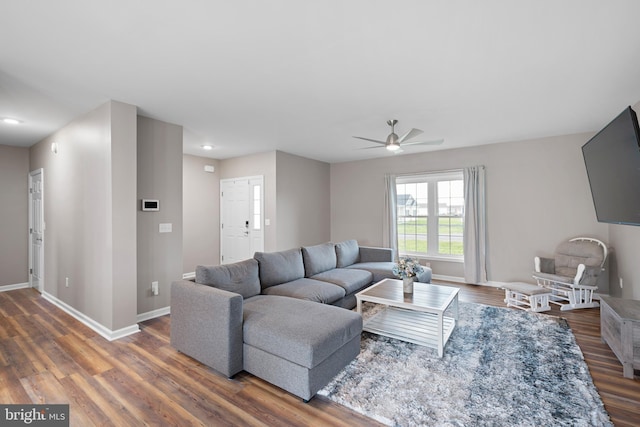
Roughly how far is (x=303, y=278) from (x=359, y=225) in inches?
123

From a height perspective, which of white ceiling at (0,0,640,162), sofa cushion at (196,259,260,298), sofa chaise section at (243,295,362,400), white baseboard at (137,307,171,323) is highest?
white ceiling at (0,0,640,162)

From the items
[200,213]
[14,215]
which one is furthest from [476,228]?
[14,215]

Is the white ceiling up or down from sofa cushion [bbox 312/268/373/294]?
up

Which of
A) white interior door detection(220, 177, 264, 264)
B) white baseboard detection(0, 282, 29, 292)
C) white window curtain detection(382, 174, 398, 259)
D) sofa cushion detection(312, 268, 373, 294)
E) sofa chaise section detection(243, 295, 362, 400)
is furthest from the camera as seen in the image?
white window curtain detection(382, 174, 398, 259)

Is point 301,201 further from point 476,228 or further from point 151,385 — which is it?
point 151,385

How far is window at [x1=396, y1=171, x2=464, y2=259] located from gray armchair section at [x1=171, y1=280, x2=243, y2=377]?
4653mm

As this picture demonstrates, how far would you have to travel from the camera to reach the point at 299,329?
7.28 feet

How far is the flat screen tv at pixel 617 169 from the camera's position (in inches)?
83.1

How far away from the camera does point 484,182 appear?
17.5 feet

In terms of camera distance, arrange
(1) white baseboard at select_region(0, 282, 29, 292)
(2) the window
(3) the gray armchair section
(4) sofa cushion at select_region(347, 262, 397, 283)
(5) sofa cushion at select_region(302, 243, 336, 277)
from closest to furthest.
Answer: (3) the gray armchair section
(5) sofa cushion at select_region(302, 243, 336, 277)
(4) sofa cushion at select_region(347, 262, 397, 283)
(1) white baseboard at select_region(0, 282, 29, 292)
(2) the window

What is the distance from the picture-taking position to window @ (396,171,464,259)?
5.70 metres

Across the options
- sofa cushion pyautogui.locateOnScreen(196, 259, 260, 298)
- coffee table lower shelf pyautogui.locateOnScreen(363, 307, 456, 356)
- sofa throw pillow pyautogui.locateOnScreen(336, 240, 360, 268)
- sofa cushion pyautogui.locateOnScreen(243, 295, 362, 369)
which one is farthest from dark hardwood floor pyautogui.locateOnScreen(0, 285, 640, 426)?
sofa throw pillow pyautogui.locateOnScreen(336, 240, 360, 268)

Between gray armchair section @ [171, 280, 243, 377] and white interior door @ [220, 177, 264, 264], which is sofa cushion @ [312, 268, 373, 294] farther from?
white interior door @ [220, 177, 264, 264]

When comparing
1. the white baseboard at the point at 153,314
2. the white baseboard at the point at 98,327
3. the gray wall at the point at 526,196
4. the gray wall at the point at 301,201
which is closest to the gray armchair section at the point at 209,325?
the white baseboard at the point at 98,327
